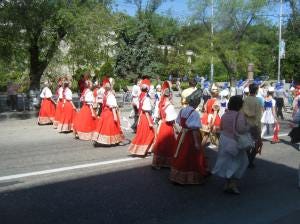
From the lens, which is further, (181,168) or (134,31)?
(134,31)

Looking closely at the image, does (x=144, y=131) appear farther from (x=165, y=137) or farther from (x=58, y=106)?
(x=58, y=106)

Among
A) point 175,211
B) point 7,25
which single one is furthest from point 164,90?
point 7,25

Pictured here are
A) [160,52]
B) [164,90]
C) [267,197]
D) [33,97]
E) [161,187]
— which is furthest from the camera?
[160,52]

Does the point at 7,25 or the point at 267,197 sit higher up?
the point at 7,25

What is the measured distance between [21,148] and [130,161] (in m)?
3.30

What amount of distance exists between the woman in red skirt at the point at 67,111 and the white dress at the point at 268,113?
5701 mm

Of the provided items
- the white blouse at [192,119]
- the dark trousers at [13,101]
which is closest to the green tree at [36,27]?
the dark trousers at [13,101]

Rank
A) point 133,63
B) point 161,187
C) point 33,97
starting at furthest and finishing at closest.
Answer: point 133,63, point 33,97, point 161,187

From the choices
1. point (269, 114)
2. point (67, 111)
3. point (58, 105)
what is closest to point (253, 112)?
point (269, 114)

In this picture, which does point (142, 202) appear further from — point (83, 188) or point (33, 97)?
point (33, 97)

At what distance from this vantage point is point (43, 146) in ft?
38.8

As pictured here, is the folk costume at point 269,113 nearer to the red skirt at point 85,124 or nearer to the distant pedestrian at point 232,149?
the red skirt at point 85,124

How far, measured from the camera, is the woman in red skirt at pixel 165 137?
8914 millimetres

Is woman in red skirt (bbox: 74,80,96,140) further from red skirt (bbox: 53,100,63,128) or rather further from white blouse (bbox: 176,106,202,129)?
white blouse (bbox: 176,106,202,129)
